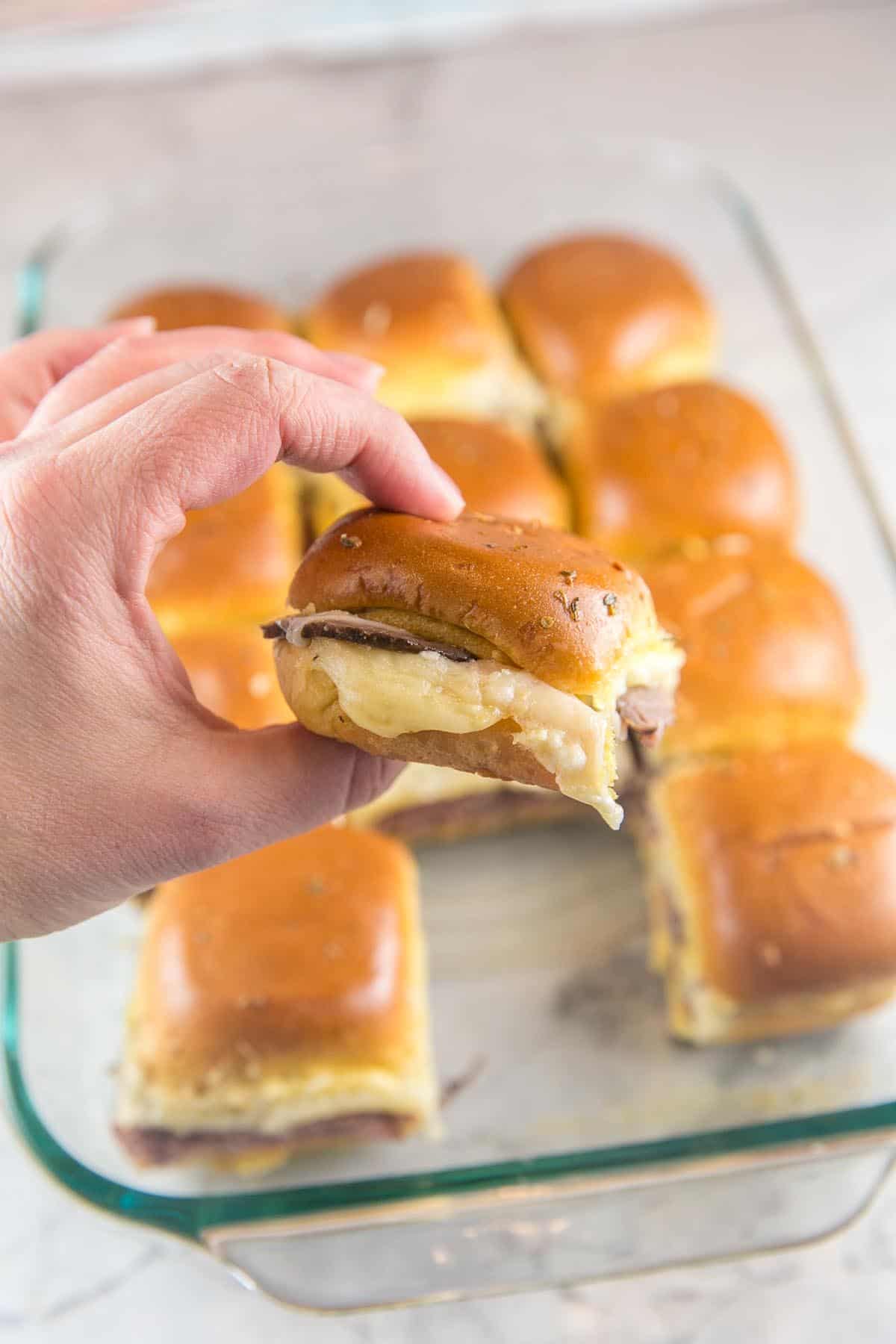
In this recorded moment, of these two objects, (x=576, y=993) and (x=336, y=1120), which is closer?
(x=336, y=1120)

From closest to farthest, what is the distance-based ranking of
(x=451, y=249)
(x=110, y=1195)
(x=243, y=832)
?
(x=243, y=832) < (x=110, y=1195) < (x=451, y=249)

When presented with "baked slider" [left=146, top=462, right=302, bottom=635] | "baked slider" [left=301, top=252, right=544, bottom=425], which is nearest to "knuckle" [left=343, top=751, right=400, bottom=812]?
"baked slider" [left=146, top=462, right=302, bottom=635]

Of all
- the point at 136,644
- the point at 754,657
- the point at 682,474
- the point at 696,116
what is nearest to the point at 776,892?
the point at 754,657

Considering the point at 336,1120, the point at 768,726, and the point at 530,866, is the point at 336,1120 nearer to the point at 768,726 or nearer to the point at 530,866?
the point at 530,866

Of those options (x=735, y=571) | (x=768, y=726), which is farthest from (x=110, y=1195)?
(x=735, y=571)

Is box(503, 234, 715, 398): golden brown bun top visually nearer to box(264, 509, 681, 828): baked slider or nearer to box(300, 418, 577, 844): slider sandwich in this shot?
box(300, 418, 577, 844): slider sandwich

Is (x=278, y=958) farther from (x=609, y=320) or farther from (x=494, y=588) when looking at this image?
(x=609, y=320)
